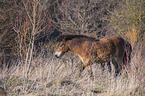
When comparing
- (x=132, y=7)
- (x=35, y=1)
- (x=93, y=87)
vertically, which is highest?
(x=132, y=7)

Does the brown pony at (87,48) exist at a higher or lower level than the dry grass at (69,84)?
higher

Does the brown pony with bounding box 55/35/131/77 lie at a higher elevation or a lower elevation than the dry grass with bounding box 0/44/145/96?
higher

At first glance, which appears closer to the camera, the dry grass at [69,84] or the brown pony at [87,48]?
the dry grass at [69,84]

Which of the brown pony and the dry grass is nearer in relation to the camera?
the dry grass

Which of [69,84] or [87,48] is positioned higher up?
[87,48]

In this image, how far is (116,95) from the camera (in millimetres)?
4785

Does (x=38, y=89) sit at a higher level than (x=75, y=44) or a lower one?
lower

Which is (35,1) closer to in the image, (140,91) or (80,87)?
(80,87)

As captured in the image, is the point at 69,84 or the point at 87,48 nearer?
the point at 69,84

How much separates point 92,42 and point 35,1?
2.32m

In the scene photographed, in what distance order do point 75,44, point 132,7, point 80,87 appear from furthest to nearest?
point 132,7, point 75,44, point 80,87

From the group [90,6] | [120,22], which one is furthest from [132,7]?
[90,6]

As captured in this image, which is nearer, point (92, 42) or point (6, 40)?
point (92, 42)

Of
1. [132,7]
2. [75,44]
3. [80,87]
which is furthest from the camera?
[132,7]
